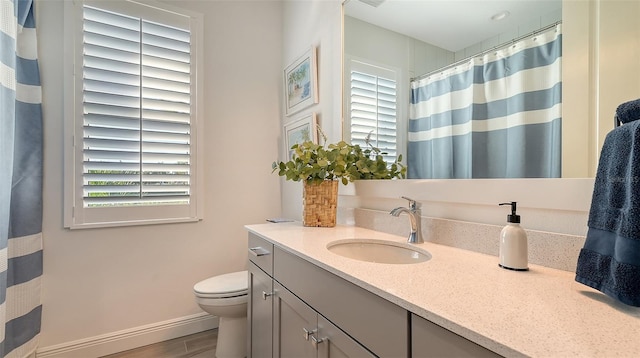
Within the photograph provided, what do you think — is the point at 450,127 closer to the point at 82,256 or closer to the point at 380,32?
the point at 380,32

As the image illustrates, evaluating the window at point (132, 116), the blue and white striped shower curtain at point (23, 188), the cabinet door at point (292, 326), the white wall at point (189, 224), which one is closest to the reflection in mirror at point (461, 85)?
the cabinet door at point (292, 326)

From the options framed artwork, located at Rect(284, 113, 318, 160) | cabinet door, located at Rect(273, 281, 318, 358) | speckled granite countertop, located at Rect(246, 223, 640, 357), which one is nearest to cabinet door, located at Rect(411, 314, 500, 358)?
speckled granite countertop, located at Rect(246, 223, 640, 357)

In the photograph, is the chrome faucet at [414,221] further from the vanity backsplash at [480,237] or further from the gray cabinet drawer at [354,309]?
the gray cabinet drawer at [354,309]

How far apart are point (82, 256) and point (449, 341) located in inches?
80.3

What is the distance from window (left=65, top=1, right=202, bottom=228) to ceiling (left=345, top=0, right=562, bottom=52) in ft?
4.44

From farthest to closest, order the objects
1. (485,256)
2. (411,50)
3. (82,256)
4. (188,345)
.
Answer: (188,345) → (82,256) → (411,50) → (485,256)

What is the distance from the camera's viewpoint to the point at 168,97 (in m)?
1.89

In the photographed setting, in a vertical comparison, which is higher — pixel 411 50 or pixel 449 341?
pixel 411 50

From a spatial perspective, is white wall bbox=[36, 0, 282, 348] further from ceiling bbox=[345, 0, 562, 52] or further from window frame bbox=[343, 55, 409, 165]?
ceiling bbox=[345, 0, 562, 52]

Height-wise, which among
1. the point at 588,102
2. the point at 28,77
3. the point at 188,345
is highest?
the point at 28,77

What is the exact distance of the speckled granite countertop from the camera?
40 centimetres

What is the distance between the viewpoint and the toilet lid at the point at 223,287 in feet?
5.13

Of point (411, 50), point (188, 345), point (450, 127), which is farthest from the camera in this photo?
point (188, 345)

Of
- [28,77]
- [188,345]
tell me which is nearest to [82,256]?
[188,345]
